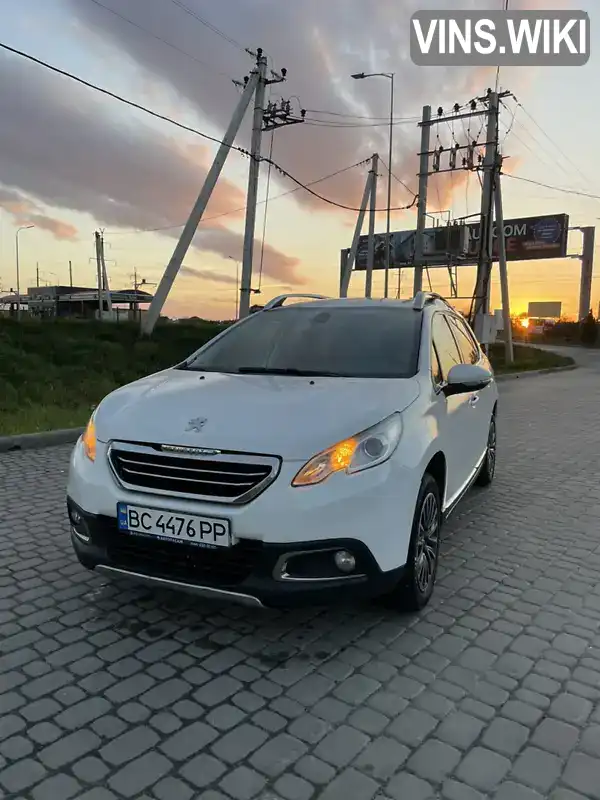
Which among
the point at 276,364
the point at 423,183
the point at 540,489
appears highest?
the point at 423,183

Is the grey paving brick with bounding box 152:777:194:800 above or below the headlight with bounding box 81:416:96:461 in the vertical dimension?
below

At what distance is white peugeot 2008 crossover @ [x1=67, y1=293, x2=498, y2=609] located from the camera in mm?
2604

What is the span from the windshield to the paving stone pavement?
138cm

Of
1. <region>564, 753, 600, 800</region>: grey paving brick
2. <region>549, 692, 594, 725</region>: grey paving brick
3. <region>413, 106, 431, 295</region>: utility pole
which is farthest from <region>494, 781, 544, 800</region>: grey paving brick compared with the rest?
<region>413, 106, 431, 295</region>: utility pole

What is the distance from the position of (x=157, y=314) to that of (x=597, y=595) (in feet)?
54.8

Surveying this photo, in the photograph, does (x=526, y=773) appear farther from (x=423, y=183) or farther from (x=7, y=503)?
(x=423, y=183)

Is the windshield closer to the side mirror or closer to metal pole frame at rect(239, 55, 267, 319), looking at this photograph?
the side mirror

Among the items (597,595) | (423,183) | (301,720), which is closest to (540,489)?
(597,595)

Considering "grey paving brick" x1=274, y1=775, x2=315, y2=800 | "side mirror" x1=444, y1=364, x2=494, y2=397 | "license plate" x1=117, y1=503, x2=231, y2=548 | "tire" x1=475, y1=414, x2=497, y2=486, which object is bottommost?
"grey paving brick" x1=274, y1=775, x2=315, y2=800

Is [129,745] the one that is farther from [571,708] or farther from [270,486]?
[571,708]

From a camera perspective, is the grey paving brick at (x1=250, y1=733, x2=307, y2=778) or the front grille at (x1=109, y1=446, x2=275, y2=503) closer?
the grey paving brick at (x1=250, y1=733, x2=307, y2=778)

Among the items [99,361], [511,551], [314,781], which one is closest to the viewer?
[314,781]

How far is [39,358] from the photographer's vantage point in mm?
13953

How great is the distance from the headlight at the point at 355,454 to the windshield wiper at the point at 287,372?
0.76 m
